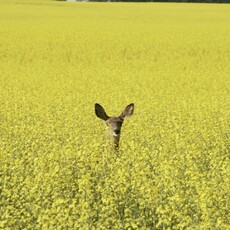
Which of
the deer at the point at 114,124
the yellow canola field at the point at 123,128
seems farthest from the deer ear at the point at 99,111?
the yellow canola field at the point at 123,128

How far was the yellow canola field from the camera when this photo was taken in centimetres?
570

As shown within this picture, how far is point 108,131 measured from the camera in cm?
701

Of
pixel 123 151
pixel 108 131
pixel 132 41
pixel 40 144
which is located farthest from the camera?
pixel 132 41

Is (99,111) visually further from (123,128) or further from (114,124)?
(123,128)

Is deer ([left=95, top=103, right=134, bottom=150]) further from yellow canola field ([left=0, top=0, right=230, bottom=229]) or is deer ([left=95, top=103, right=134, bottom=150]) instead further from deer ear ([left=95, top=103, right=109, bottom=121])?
yellow canola field ([left=0, top=0, right=230, bottom=229])

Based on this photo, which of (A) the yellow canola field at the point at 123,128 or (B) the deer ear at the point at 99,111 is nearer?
(A) the yellow canola field at the point at 123,128

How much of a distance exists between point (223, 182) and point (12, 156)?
8.08 feet

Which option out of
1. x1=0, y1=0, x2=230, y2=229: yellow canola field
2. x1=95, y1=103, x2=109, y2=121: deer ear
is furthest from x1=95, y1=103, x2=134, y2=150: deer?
x1=0, y1=0, x2=230, y2=229: yellow canola field

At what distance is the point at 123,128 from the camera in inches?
398

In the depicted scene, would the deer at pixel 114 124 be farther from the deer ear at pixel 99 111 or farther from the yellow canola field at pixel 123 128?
the yellow canola field at pixel 123 128

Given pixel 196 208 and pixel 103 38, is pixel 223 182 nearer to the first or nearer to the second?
pixel 196 208

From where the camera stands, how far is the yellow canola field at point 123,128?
5.70 metres

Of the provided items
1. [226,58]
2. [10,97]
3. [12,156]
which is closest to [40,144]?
[12,156]

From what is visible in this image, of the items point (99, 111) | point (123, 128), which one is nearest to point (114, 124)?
point (99, 111)
